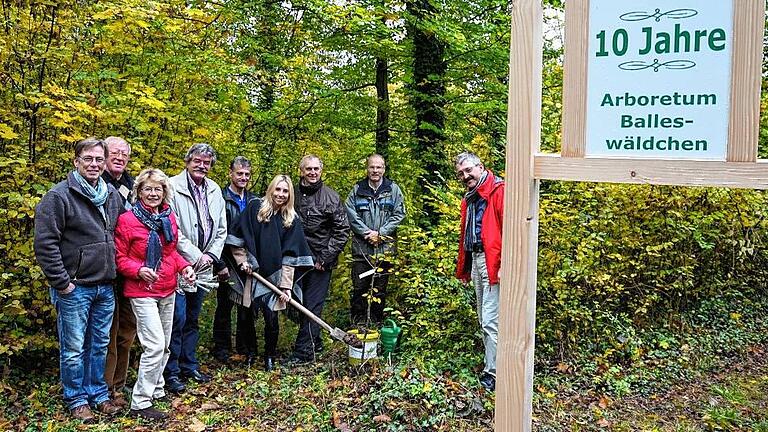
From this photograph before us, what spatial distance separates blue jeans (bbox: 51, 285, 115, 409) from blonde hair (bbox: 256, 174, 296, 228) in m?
1.53

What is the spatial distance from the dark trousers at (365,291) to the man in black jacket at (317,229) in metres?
0.57

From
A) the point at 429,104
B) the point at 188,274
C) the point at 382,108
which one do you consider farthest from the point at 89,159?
the point at 429,104

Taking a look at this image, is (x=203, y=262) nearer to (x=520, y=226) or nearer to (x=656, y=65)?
(x=520, y=226)

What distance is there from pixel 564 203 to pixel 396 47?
317 centimetres

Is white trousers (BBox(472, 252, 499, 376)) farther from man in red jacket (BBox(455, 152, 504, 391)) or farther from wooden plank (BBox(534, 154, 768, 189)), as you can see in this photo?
wooden plank (BBox(534, 154, 768, 189))

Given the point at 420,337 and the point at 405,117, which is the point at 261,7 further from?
the point at 420,337

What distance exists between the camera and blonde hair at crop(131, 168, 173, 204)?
4.71 m

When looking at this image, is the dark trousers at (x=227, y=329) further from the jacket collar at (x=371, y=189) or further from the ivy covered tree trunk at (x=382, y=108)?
the ivy covered tree trunk at (x=382, y=108)

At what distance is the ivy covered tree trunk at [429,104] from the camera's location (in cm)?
842

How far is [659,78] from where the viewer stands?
2.17 m

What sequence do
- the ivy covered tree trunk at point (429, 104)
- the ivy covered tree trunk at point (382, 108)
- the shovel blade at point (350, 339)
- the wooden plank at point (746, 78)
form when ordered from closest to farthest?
1. the wooden plank at point (746, 78)
2. the shovel blade at point (350, 339)
3. the ivy covered tree trunk at point (429, 104)
4. the ivy covered tree trunk at point (382, 108)

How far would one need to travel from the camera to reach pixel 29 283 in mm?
5270

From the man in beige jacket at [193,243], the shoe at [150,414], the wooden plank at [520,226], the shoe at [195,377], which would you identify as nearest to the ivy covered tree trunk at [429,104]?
the man in beige jacket at [193,243]

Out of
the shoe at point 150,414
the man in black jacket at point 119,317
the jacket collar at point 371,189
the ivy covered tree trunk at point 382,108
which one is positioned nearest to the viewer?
the shoe at point 150,414
